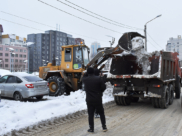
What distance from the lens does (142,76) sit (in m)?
8.45

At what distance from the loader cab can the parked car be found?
7.12ft

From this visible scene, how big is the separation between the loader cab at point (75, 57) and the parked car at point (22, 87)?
2169 millimetres

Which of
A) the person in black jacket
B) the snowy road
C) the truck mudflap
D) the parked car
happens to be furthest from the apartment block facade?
the person in black jacket

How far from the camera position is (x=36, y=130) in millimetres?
5723

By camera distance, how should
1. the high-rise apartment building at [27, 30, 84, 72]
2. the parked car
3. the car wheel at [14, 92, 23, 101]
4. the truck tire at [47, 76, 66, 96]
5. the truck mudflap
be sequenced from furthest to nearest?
1. the high-rise apartment building at [27, 30, 84, 72]
2. the truck tire at [47, 76, 66, 96]
3. the car wheel at [14, 92, 23, 101]
4. the parked car
5. the truck mudflap

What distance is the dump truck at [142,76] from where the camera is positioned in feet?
28.0

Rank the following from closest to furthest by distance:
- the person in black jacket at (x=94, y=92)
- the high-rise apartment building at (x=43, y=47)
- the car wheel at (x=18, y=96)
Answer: the person in black jacket at (x=94, y=92) < the car wheel at (x=18, y=96) < the high-rise apartment building at (x=43, y=47)

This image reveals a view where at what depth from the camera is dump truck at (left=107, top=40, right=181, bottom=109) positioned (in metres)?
8.53

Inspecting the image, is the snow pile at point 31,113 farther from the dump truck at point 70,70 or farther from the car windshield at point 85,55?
the car windshield at point 85,55

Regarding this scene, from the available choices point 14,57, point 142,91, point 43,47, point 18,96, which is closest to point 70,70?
point 18,96

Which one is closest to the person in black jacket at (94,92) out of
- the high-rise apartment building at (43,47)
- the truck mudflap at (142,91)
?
the truck mudflap at (142,91)

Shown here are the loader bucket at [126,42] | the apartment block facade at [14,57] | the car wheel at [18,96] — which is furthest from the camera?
the apartment block facade at [14,57]

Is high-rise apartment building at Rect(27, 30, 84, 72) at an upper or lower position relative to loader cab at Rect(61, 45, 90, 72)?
upper

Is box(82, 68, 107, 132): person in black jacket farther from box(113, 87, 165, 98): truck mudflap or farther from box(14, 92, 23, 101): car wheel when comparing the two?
box(14, 92, 23, 101): car wheel
